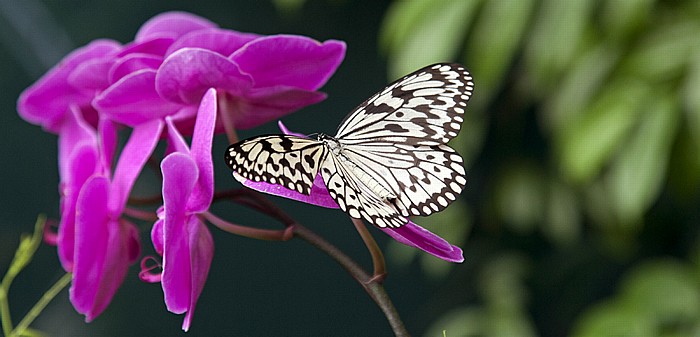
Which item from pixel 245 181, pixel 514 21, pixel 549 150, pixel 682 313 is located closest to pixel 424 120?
pixel 245 181

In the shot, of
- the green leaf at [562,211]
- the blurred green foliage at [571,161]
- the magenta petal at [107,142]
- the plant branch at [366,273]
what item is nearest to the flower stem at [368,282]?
the plant branch at [366,273]

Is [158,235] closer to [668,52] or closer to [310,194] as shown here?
[310,194]

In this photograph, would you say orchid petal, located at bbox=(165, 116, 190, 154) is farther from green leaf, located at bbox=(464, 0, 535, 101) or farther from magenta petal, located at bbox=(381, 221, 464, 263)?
green leaf, located at bbox=(464, 0, 535, 101)

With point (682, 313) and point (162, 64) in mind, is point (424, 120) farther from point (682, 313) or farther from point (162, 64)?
point (682, 313)

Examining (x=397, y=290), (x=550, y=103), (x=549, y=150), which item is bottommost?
(x=397, y=290)

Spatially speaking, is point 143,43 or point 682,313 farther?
point 682,313

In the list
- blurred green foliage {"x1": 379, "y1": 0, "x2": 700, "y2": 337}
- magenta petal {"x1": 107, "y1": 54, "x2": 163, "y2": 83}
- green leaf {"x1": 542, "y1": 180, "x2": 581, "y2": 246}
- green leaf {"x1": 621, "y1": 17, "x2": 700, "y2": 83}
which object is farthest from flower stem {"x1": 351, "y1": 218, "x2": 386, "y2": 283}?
green leaf {"x1": 542, "y1": 180, "x2": 581, "y2": 246}
